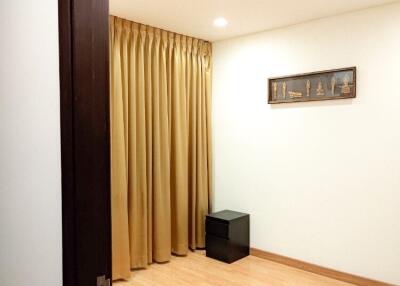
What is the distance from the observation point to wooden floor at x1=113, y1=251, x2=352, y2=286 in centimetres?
323

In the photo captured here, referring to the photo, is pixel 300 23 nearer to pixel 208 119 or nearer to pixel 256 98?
pixel 256 98

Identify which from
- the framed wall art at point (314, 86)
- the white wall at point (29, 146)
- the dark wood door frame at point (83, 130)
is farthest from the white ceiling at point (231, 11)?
the dark wood door frame at point (83, 130)

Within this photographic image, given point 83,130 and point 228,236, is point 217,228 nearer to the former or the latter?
point 228,236

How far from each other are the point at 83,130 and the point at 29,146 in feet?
0.80

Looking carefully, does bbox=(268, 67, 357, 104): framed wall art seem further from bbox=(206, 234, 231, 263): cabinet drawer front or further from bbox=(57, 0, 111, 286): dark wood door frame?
bbox=(57, 0, 111, 286): dark wood door frame

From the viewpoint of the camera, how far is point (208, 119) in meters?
4.29

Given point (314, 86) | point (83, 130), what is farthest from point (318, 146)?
point (83, 130)

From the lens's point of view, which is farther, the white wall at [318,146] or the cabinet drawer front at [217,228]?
the cabinet drawer front at [217,228]

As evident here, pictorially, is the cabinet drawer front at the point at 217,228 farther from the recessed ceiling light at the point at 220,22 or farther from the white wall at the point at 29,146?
the white wall at the point at 29,146

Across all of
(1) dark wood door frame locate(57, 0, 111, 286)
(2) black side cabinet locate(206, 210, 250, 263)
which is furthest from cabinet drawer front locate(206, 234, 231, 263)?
(1) dark wood door frame locate(57, 0, 111, 286)

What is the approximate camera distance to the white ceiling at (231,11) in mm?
2961

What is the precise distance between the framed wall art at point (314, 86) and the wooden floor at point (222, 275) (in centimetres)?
169

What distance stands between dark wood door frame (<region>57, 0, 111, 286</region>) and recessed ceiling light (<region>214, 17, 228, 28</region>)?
2521 millimetres

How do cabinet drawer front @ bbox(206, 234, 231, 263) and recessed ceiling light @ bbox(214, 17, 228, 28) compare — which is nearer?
recessed ceiling light @ bbox(214, 17, 228, 28)
